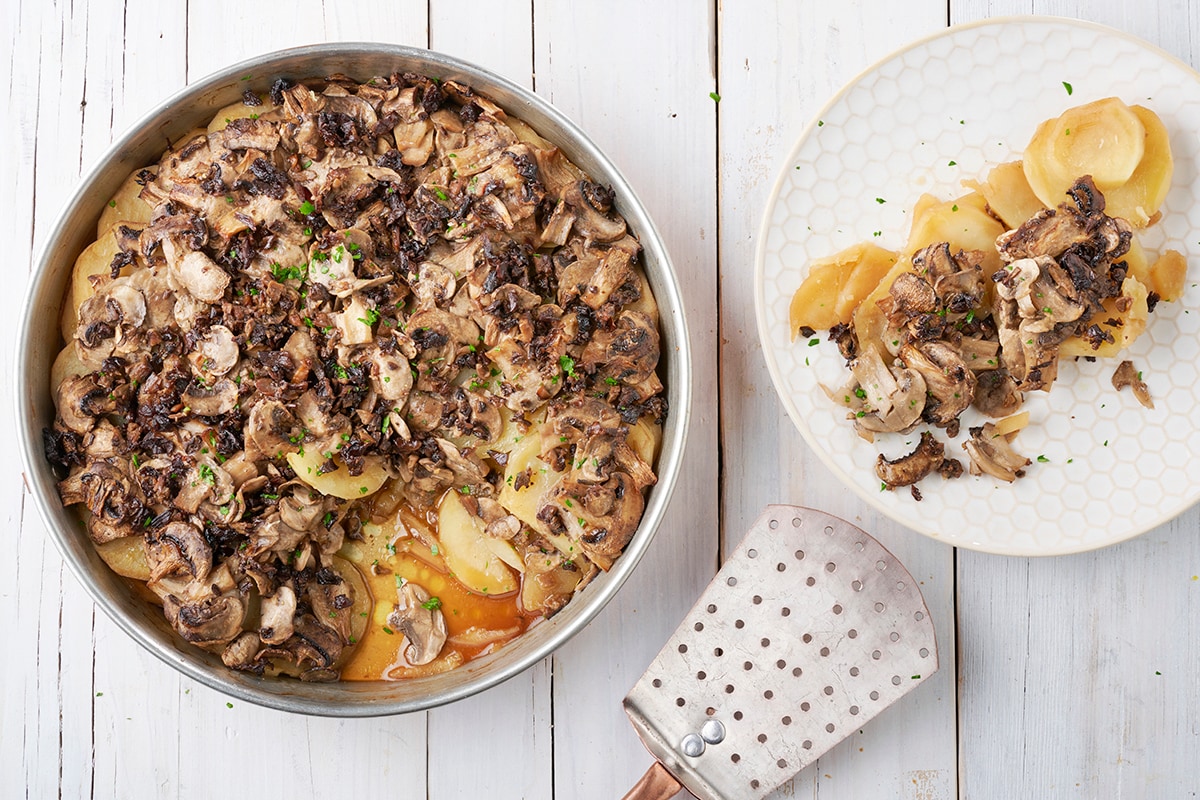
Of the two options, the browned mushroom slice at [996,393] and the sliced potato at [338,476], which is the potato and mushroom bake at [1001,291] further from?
the sliced potato at [338,476]

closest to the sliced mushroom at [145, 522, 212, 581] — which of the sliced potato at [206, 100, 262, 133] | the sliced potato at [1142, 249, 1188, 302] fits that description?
the sliced potato at [206, 100, 262, 133]

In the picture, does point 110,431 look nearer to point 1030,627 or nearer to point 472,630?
point 472,630

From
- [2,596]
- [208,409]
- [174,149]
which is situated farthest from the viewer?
[2,596]

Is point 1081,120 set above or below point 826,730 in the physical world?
above

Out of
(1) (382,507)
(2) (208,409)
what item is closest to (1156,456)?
(1) (382,507)

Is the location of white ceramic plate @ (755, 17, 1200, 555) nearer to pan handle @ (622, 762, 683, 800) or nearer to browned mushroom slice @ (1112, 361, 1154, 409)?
browned mushroom slice @ (1112, 361, 1154, 409)

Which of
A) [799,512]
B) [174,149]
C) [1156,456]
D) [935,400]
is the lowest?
[799,512]

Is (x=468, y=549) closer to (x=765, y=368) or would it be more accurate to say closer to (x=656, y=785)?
(x=656, y=785)
